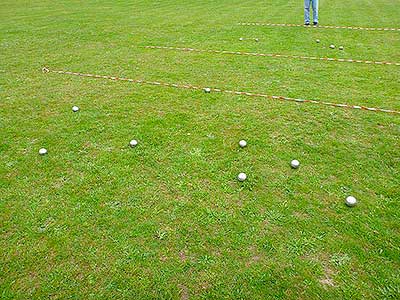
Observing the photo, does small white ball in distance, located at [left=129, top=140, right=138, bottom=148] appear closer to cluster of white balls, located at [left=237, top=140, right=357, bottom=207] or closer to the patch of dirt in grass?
cluster of white balls, located at [left=237, top=140, right=357, bottom=207]

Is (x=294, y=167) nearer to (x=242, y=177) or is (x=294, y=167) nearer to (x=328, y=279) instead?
(x=242, y=177)

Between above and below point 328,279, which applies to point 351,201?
above

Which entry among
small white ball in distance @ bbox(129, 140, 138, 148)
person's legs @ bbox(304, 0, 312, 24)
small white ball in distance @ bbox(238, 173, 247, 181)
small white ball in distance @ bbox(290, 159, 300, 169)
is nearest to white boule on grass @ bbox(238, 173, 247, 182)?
small white ball in distance @ bbox(238, 173, 247, 181)

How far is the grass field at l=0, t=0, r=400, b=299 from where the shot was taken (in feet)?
7.64

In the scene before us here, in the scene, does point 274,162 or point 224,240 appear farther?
point 274,162

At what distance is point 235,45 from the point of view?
788 centimetres

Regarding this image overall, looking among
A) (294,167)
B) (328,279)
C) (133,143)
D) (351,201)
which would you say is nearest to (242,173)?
(294,167)

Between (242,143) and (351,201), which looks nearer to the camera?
(351,201)

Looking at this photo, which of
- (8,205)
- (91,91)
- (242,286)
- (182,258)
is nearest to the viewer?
(242,286)

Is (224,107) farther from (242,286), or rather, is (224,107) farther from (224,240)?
(242,286)

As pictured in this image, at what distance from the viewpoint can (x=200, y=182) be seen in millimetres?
3279

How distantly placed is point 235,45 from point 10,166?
19.9 ft

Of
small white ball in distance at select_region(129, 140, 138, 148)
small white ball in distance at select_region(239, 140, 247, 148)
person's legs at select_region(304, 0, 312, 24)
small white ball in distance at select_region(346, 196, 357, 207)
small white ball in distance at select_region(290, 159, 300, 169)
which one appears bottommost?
small white ball in distance at select_region(346, 196, 357, 207)

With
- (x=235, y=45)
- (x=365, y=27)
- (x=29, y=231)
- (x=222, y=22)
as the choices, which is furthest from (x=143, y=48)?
(x=365, y=27)
